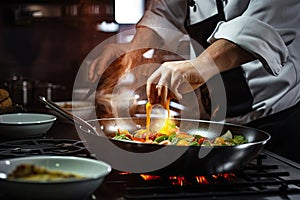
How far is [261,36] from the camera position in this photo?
5.31ft

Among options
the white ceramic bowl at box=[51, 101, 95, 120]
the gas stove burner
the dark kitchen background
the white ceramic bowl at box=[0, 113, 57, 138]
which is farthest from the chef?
the dark kitchen background

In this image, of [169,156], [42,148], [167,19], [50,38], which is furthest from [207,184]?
[50,38]

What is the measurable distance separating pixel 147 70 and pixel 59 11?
1479 mm

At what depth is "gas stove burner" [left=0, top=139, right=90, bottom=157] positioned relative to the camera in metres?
1.38

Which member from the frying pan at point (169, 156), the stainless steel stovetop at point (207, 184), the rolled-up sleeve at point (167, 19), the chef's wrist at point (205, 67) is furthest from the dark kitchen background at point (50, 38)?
the frying pan at point (169, 156)

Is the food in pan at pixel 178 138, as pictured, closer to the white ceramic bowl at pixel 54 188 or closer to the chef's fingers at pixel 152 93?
the chef's fingers at pixel 152 93

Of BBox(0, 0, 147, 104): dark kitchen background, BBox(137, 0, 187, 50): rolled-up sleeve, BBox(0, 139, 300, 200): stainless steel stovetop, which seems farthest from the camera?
BBox(0, 0, 147, 104): dark kitchen background

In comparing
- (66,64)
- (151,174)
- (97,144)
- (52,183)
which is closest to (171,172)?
(151,174)

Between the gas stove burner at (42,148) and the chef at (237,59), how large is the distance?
0.79 ft

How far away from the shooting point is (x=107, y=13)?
12.3ft

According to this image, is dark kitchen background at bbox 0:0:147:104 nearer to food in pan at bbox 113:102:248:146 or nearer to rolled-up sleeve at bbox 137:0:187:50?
rolled-up sleeve at bbox 137:0:187:50

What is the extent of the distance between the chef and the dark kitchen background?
1.40m

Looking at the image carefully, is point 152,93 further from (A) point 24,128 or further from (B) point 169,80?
(A) point 24,128

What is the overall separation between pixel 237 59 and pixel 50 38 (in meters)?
2.25
